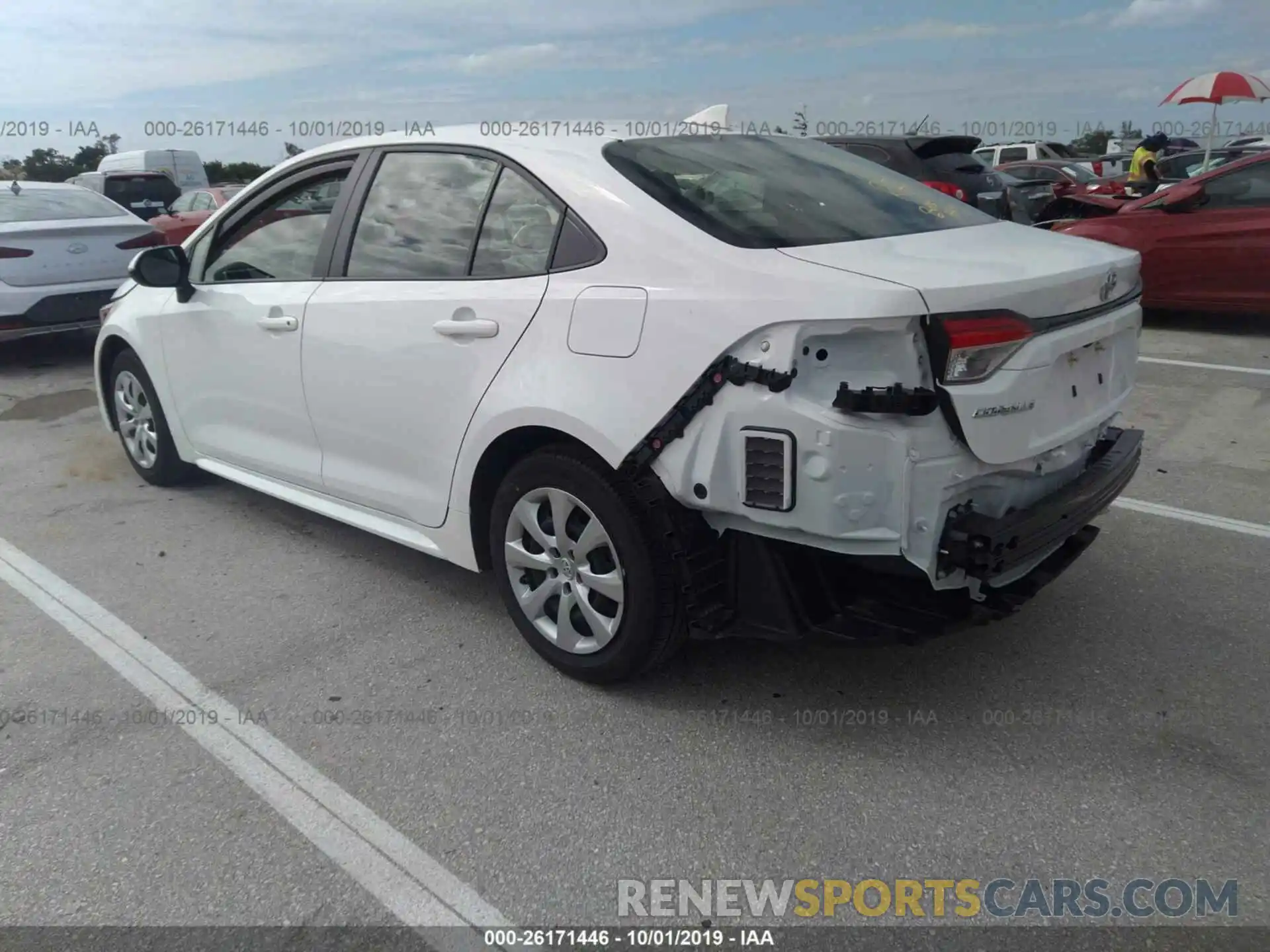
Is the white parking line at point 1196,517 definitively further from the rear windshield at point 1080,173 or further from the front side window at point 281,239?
the rear windshield at point 1080,173

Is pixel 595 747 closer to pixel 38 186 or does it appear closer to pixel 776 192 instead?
pixel 776 192

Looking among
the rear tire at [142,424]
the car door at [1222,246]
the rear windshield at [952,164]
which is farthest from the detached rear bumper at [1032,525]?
the rear windshield at [952,164]

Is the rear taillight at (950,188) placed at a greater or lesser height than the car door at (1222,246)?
greater

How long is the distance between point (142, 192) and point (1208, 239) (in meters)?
19.7

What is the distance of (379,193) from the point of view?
3654 mm

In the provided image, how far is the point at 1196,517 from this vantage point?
14.4 feet

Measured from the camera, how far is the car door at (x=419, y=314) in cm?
313

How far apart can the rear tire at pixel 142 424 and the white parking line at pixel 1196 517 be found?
4.55m

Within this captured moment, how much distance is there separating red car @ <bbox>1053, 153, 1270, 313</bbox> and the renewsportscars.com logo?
666cm

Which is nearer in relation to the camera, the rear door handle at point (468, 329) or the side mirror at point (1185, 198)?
the rear door handle at point (468, 329)

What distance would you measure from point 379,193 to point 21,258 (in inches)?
234

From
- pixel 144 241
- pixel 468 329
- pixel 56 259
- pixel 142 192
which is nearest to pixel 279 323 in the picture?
pixel 468 329

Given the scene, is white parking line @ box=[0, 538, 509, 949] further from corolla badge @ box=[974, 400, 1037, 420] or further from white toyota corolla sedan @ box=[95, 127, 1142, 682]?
corolla badge @ box=[974, 400, 1037, 420]

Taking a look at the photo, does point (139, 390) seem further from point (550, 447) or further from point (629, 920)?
point (629, 920)
